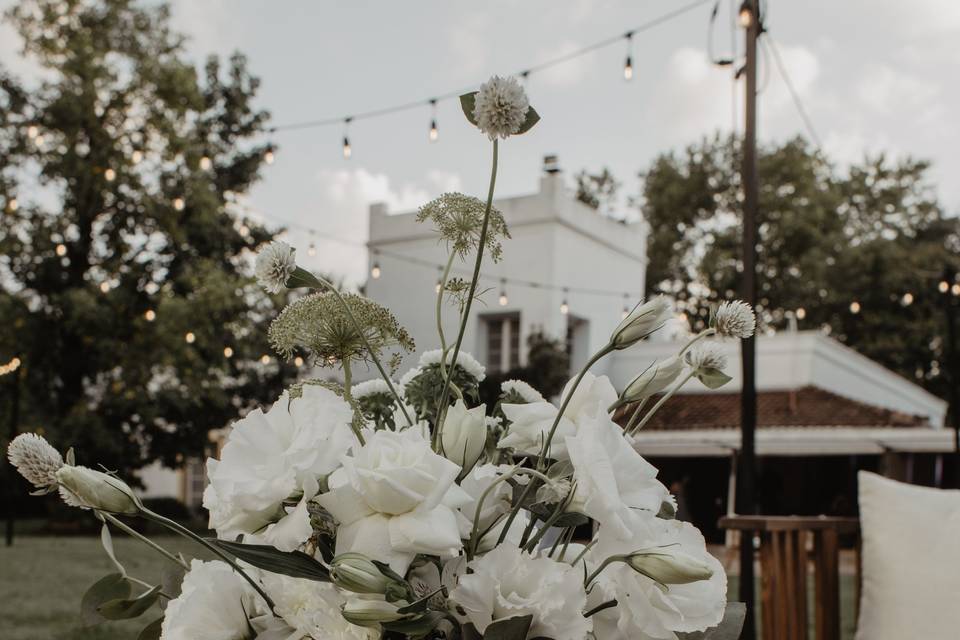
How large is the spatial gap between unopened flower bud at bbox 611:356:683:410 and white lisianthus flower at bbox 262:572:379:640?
0.29 m

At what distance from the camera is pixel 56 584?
268 inches

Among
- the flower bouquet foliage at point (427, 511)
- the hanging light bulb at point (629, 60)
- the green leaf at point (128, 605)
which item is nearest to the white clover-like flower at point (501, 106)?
the flower bouquet foliage at point (427, 511)

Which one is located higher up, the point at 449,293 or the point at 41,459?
the point at 449,293

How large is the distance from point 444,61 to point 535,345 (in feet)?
22.2

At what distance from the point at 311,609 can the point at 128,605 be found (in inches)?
7.0

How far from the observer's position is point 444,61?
8438 millimetres

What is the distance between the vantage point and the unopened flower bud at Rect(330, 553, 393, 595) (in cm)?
61

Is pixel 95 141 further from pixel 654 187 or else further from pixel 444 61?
pixel 654 187

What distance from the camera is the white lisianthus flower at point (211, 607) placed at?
2.32 feet

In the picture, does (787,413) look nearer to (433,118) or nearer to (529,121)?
(433,118)

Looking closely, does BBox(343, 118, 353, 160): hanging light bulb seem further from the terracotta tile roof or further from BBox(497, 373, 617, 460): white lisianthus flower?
the terracotta tile roof

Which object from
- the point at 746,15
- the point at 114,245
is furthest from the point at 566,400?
the point at 114,245

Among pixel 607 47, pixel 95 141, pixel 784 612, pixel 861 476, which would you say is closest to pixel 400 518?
pixel 861 476

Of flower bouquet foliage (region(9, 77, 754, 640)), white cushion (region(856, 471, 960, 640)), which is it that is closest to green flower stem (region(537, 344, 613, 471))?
flower bouquet foliage (region(9, 77, 754, 640))
